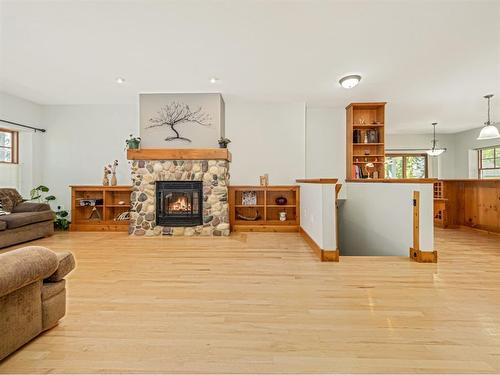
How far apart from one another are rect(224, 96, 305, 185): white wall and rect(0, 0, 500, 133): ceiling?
45cm

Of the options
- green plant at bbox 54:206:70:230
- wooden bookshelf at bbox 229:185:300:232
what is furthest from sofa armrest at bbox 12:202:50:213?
wooden bookshelf at bbox 229:185:300:232

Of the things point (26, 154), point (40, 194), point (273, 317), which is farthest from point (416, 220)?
point (26, 154)

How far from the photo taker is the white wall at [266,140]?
526cm

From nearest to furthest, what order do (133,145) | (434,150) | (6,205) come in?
(6,205), (133,145), (434,150)

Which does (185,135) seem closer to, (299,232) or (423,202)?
(299,232)

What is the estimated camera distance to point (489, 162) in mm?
7457

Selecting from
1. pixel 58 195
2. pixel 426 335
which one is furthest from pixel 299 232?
pixel 58 195

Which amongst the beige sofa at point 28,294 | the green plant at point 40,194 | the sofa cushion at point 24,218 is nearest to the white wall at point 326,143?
the beige sofa at point 28,294

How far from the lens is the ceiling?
2.44 metres

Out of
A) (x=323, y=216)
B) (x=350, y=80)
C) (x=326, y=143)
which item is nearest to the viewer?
(x=323, y=216)

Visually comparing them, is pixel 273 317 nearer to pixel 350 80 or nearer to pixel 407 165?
pixel 350 80

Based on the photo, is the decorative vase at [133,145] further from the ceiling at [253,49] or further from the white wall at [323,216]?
the white wall at [323,216]

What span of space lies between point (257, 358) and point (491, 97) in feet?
20.6

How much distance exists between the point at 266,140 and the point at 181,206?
219 centimetres
